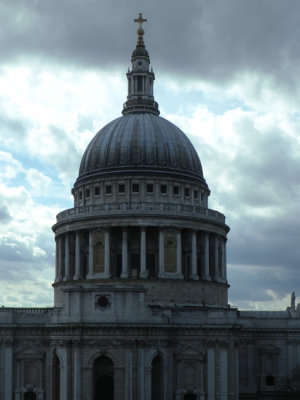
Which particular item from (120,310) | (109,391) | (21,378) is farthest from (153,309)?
(21,378)

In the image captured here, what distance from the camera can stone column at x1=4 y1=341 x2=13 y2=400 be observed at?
240ft

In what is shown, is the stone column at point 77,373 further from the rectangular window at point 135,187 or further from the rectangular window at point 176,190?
the rectangular window at point 176,190

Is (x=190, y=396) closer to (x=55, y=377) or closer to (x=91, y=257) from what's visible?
(x=55, y=377)

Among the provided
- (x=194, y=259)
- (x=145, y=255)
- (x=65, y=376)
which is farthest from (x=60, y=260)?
(x=65, y=376)

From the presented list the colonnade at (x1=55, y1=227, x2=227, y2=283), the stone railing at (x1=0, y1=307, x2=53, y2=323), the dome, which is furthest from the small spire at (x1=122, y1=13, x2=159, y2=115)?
the stone railing at (x1=0, y1=307, x2=53, y2=323)

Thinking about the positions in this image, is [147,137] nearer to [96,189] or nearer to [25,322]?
[96,189]

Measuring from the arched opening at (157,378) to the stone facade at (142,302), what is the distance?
103mm

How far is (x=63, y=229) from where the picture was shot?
87750mm

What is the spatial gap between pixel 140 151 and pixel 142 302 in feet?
77.3

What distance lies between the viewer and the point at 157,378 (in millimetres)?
71562

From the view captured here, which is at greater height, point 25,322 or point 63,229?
point 63,229

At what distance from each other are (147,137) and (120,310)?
86.7ft

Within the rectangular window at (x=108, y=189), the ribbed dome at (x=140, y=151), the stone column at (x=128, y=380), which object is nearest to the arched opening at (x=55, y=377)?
the stone column at (x=128, y=380)

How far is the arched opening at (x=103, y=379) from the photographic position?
69.8 meters
